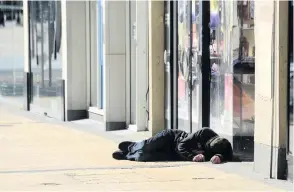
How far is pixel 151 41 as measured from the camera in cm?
1288

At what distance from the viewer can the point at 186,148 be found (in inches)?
407

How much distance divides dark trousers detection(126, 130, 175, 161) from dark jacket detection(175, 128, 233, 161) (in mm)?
146

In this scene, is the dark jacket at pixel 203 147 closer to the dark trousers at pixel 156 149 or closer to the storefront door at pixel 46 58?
the dark trousers at pixel 156 149

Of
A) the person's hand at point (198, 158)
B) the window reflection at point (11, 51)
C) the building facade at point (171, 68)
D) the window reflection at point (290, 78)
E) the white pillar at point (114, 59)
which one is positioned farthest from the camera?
the window reflection at point (11, 51)

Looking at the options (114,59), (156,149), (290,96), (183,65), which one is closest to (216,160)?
(156,149)

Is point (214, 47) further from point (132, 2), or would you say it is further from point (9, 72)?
point (9, 72)

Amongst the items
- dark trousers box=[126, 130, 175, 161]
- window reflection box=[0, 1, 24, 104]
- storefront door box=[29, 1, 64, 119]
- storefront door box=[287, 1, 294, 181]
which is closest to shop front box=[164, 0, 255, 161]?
dark trousers box=[126, 130, 175, 161]

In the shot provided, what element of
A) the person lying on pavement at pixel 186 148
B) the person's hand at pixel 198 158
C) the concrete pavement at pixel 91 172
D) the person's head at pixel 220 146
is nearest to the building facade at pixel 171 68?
the person's head at pixel 220 146

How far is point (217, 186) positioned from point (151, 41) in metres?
4.97

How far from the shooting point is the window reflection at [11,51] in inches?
807

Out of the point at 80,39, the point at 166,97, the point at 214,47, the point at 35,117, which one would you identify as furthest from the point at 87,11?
the point at 214,47

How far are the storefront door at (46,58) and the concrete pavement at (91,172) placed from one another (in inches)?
177

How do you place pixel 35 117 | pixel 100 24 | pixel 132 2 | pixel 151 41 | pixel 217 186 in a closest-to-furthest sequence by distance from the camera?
pixel 217 186
pixel 151 41
pixel 132 2
pixel 100 24
pixel 35 117

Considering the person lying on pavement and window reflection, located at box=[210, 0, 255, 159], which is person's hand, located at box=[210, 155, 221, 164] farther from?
window reflection, located at box=[210, 0, 255, 159]
